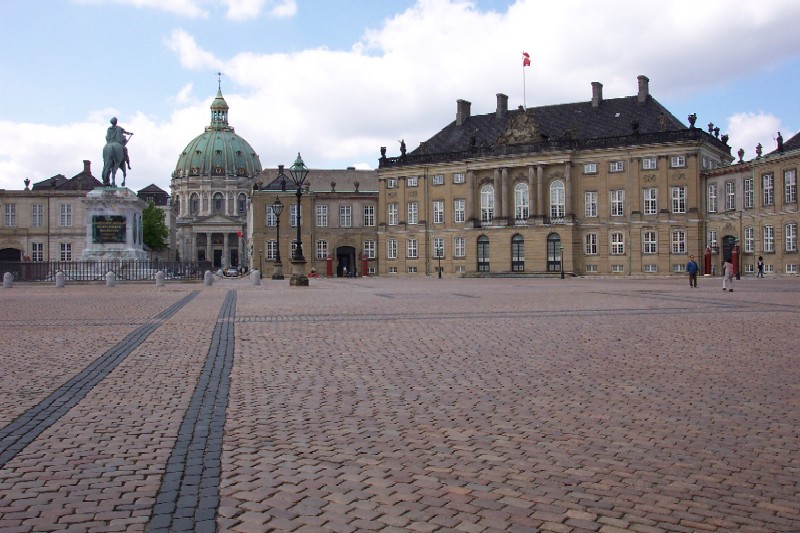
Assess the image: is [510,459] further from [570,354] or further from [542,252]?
[542,252]

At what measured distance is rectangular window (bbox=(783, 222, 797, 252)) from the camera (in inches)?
2099

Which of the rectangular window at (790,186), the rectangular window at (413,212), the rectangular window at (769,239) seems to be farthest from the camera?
the rectangular window at (413,212)

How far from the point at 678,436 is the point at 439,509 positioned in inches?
107

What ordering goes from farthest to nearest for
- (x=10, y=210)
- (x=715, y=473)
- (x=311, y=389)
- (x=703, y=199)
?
(x=10, y=210) → (x=703, y=199) → (x=311, y=389) → (x=715, y=473)

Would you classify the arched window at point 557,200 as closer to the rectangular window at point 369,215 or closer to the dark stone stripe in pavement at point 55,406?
the rectangular window at point 369,215

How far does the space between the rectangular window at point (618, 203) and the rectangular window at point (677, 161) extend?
15.3 feet

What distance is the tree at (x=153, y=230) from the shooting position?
370ft

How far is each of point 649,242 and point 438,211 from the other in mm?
20234

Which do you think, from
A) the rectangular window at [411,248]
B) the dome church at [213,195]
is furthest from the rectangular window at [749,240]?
the dome church at [213,195]

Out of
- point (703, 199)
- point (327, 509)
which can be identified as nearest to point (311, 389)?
point (327, 509)

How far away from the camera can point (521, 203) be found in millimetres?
72312

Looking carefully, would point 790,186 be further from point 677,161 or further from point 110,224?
point 110,224

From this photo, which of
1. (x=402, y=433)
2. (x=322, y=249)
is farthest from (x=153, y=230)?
(x=402, y=433)

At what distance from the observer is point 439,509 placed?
4.82 meters
